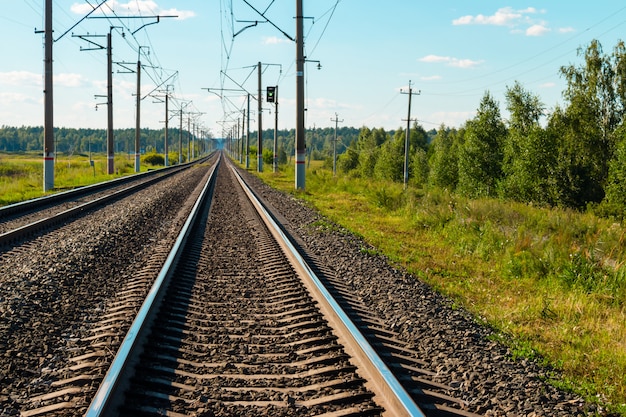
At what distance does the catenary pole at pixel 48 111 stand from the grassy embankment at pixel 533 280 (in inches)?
545

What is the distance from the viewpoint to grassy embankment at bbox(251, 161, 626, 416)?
5.28 m

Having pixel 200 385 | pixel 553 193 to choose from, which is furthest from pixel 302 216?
pixel 553 193

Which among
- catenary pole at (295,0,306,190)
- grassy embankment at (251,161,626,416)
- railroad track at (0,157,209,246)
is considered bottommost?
grassy embankment at (251,161,626,416)

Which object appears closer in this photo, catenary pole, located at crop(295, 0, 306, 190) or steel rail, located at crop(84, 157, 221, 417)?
steel rail, located at crop(84, 157, 221, 417)

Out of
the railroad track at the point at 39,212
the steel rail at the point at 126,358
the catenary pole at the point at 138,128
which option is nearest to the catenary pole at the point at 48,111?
the railroad track at the point at 39,212

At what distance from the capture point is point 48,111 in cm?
2467

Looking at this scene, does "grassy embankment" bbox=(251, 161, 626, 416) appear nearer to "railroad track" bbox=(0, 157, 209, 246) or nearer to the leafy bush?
"railroad track" bbox=(0, 157, 209, 246)

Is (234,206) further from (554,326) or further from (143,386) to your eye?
(143,386)

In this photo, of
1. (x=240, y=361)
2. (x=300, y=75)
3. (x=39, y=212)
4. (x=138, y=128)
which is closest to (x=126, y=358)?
(x=240, y=361)

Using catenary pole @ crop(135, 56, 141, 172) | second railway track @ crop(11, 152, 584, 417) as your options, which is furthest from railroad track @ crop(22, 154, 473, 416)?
catenary pole @ crop(135, 56, 141, 172)

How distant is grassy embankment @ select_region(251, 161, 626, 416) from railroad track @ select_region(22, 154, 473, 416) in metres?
1.41

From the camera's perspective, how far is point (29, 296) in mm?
6676

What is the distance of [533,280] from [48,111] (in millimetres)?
22146

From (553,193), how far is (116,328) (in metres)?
51.0
